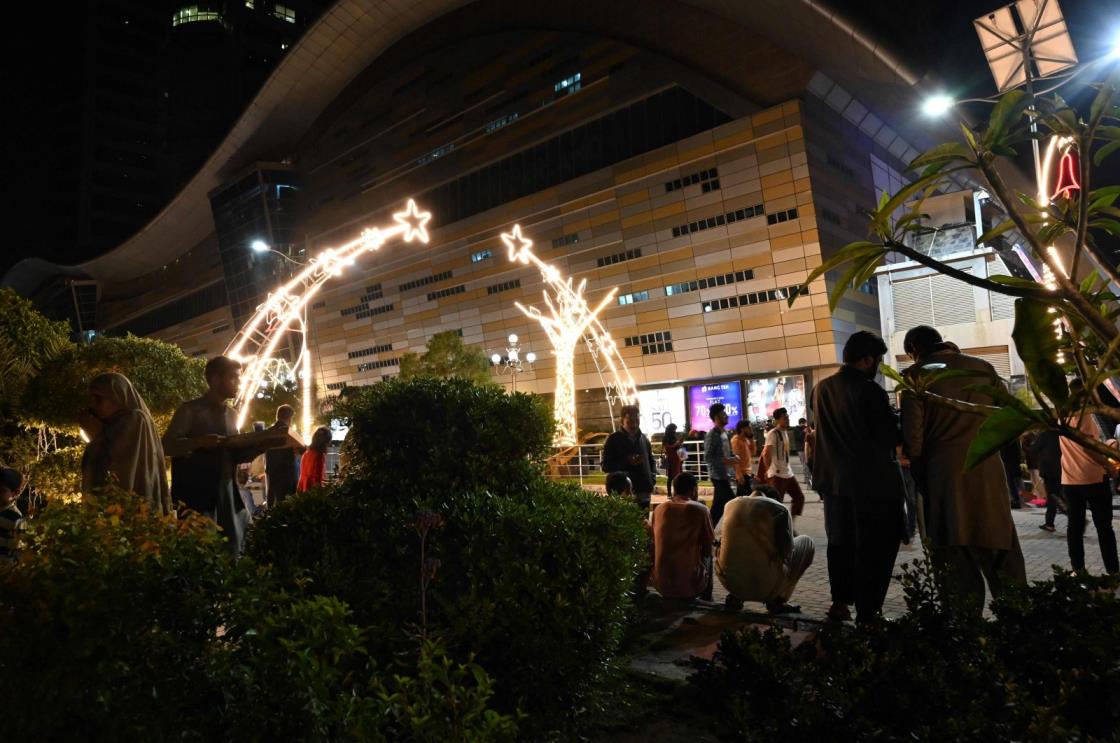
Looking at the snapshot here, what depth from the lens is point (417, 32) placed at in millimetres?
51312

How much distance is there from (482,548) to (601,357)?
3437 centimetres

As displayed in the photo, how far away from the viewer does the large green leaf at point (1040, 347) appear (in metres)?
1.24

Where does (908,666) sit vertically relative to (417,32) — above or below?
below

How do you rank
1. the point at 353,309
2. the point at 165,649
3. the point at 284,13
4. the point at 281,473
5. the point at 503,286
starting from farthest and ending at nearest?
the point at 284,13, the point at 353,309, the point at 503,286, the point at 281,473, the point at 165,649

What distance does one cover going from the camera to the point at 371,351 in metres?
49.5

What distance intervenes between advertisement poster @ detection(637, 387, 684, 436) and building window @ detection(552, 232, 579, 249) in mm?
8922

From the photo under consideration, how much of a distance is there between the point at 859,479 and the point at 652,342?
105 feet

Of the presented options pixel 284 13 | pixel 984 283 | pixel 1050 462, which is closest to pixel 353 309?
pixel 1050 462

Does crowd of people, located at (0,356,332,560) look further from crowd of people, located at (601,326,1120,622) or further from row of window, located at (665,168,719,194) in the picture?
row of window, located at (665,168,719,194)

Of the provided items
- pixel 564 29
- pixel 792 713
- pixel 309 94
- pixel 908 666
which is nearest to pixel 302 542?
pixel 792 713

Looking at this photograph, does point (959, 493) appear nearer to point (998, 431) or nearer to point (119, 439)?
point (998, 431)

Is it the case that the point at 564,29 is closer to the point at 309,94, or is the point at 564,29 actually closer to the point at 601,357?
the point at 601,357

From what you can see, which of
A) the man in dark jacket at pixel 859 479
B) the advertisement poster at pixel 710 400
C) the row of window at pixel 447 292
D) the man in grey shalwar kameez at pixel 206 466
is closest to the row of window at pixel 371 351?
the row of window at pixel 447 292

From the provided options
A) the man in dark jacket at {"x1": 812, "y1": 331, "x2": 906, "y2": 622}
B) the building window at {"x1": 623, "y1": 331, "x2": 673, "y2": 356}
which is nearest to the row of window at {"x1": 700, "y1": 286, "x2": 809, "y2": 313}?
the building window at {"x1": 623, "y1": 331, "x2": 673, "y2": 356}
